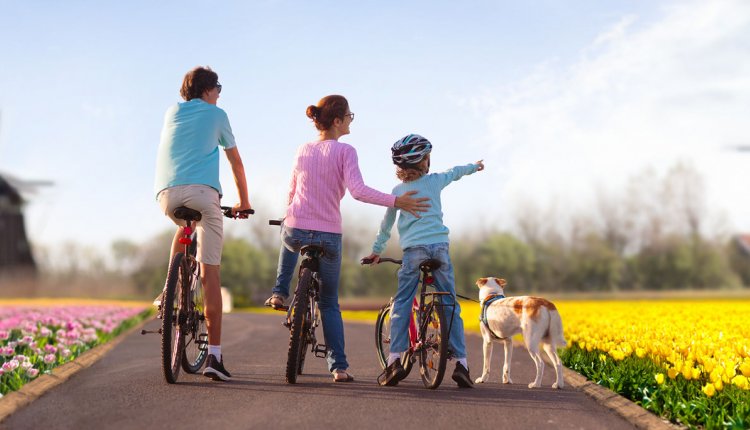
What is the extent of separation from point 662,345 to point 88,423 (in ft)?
15.1

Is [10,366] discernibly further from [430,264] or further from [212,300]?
[430,264]

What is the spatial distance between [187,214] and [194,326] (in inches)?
37.1

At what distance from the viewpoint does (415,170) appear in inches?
241

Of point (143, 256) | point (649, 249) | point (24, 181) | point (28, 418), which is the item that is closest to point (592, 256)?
point (649, 249)

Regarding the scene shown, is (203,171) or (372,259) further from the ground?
(203,171)

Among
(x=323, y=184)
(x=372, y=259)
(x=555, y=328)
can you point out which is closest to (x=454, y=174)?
(x=372, y=259)

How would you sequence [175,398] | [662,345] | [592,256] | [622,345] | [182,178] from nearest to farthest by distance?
[175,398], [182,178], [662,345], [622,345], [592,256]

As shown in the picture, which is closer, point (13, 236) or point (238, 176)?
point (238, 176)

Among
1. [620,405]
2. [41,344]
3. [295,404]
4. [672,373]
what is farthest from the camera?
[41,344]

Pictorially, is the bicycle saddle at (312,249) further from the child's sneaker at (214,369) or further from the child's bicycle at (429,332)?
the child's sneaker at (214,369)

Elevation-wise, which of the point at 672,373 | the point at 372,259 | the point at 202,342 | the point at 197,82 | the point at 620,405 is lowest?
the point at 620,405

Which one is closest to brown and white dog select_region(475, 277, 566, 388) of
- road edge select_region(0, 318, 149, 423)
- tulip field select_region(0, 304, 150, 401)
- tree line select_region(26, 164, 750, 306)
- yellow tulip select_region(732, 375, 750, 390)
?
yellow tulip select_region(732, 375, 750, 390)

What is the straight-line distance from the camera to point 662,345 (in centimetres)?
676

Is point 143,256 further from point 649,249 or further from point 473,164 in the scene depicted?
point 473,164
